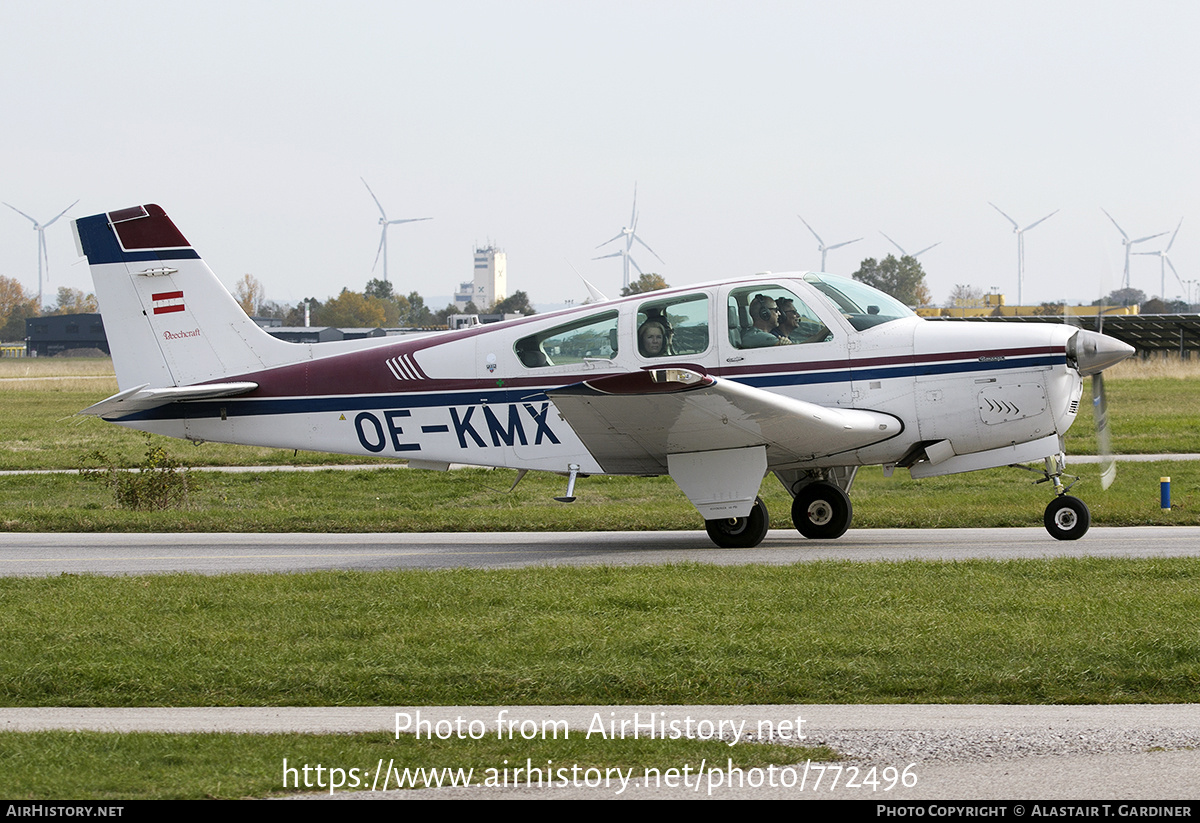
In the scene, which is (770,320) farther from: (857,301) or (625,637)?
(625,637)

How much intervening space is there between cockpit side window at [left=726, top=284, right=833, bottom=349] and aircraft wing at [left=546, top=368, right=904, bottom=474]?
2.88ft

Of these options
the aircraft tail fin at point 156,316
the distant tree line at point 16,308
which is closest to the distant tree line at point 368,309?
the distant tree line at point 16,308

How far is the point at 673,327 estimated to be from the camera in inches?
511

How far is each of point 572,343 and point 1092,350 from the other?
17.7ft

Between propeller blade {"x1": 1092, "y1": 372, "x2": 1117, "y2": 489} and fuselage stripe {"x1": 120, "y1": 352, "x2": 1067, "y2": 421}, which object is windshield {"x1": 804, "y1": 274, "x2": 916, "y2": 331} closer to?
fuselage stripe {"x1": 120, "y1": 352, "x2": 1067, "y2": 421}

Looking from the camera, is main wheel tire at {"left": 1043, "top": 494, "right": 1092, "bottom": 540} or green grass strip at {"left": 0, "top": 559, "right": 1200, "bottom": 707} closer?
green grass strip at {"left": 0, "top": 559, "right": 1200, "bottom": 707}

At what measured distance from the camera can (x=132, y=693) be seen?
6.98 meters

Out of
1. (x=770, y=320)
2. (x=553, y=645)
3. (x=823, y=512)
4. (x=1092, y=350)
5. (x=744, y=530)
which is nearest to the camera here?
(x=553, y=645)

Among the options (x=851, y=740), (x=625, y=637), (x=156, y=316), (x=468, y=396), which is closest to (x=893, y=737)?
(x=851, y=740)

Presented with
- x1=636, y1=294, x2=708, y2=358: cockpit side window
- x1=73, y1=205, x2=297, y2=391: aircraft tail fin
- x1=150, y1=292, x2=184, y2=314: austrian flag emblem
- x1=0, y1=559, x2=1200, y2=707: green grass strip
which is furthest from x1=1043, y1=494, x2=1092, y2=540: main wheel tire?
x1=150, y1=292, x2=184, y2=314: austrian flag emblem

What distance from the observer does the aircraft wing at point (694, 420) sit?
11477mm

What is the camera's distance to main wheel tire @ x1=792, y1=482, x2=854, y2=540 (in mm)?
13555

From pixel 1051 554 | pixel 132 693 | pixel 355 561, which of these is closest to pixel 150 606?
pixel 132 693

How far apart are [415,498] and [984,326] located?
9.45 meters
